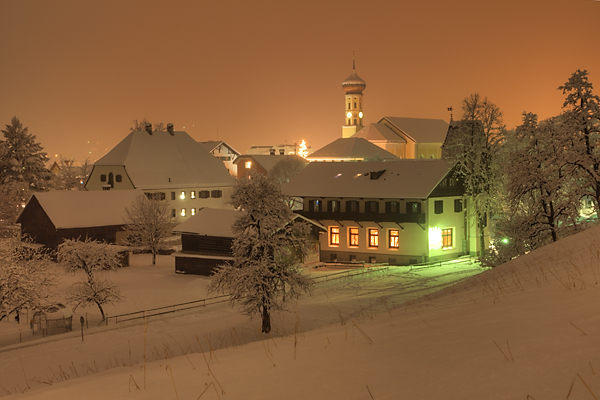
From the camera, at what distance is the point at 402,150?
118938mm

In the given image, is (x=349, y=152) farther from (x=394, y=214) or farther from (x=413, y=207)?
(x=413, y=207)

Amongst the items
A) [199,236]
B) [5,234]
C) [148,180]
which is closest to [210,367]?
[199,236]

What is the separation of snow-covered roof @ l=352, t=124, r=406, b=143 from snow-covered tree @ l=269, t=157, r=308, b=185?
23.9m

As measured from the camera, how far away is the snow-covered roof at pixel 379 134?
116 meters

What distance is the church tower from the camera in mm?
152250

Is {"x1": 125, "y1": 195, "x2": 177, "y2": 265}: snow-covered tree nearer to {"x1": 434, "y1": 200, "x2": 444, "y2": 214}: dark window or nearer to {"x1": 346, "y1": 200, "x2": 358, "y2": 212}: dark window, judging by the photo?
{"x1": 346, "y1": 200, "x2": 358, "y2": 212}: dark window

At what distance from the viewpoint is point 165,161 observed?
76.7 meters

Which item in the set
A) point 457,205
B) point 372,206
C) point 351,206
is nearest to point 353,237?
point 351,206

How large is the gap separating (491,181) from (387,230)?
30.5 feet

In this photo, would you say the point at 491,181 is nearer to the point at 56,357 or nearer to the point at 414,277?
the point at 414,277

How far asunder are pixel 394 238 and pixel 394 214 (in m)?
2.09

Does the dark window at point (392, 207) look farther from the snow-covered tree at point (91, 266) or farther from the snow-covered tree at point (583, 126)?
the snow-covered tree at point (91, 266)

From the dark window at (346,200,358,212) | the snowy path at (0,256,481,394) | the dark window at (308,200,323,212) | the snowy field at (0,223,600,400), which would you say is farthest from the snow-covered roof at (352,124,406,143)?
the snowy field at (0,223,600,400)

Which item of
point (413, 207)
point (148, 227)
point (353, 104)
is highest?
point (353, 104)
